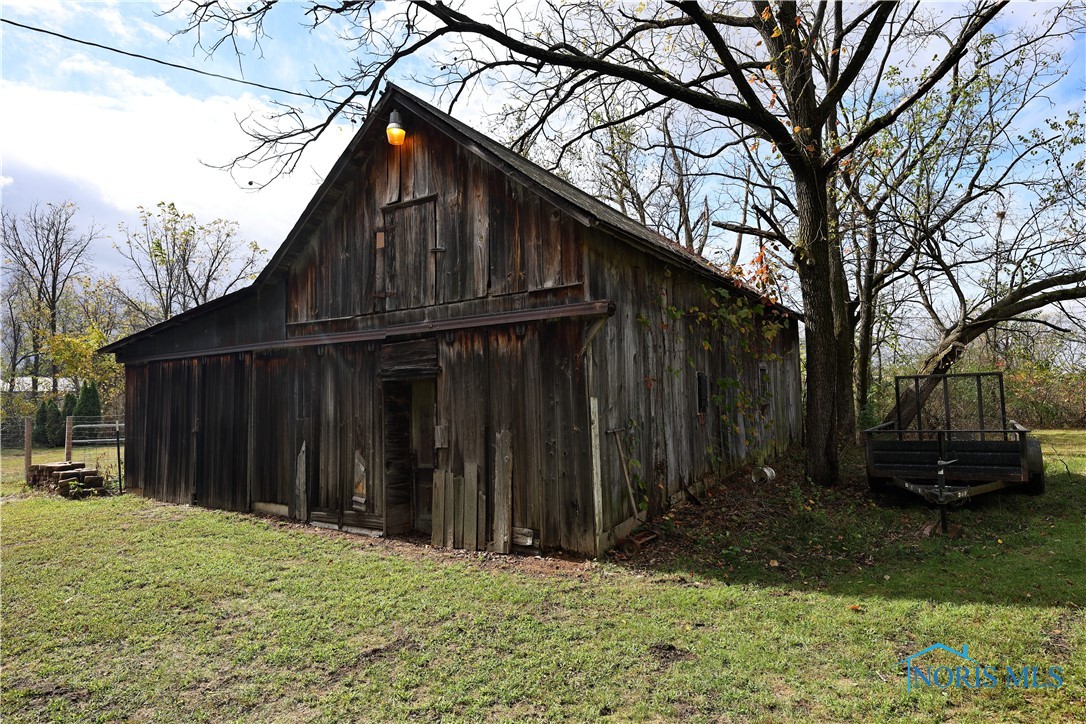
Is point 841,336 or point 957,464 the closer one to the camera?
point 957,464

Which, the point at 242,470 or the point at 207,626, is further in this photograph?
the point at 242,470

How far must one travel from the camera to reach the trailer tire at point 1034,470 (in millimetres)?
8961

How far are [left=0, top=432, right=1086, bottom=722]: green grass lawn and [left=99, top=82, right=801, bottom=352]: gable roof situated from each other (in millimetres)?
4162

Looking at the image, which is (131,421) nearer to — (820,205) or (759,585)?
(759,585)

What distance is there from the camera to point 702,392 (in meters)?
10.5

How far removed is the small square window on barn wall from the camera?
1030 centimetres

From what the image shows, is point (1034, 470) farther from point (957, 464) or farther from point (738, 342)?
point (738, 342)

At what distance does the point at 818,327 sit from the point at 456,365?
6.61 metres

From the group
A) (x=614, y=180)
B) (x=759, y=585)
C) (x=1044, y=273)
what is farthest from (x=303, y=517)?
(x=614, y=180)

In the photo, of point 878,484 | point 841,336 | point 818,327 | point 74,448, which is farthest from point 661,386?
point 74,448

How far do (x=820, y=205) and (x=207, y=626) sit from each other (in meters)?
10.8

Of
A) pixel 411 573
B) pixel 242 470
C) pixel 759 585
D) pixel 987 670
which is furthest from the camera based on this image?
pixel 242 470

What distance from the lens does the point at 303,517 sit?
9.98 metres

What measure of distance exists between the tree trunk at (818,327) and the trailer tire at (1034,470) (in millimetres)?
2768
